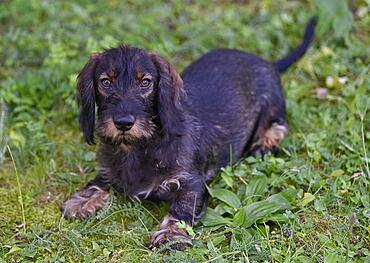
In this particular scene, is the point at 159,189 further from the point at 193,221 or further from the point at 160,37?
the point at 160,37

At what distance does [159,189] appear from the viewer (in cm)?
479

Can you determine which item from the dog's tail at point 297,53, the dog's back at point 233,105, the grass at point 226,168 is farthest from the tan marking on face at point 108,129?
the dog's tail at point 297,53

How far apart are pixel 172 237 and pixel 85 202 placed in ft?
2.78

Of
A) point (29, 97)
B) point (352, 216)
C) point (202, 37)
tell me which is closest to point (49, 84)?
point (29, 97)

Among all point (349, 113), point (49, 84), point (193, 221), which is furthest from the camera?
point (49, 84)

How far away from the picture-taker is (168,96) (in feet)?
15.0

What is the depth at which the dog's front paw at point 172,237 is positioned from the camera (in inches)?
174

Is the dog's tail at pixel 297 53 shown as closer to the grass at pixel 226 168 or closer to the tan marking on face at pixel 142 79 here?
the grass at pixel 226 168

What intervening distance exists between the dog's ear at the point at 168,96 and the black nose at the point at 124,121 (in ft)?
1.12

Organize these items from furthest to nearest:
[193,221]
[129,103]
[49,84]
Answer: [49,84] → [193,221] → [129,103]

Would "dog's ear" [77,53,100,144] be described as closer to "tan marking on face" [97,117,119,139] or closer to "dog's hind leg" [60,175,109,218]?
"tan marking on face" [97,117,119,139]

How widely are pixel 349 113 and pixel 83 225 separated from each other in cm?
263

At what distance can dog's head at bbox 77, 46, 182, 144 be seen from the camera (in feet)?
14.2

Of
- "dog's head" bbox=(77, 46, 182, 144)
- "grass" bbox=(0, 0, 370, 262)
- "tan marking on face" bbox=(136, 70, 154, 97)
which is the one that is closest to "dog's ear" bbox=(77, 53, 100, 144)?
"dog's head" bbox=(77, 46, 182, 144)
